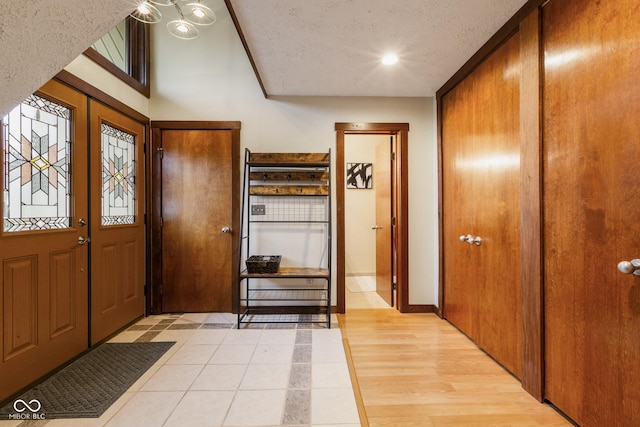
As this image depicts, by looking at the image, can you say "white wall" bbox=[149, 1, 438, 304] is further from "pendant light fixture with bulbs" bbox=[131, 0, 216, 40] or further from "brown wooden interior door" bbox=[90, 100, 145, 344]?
"brown wooden interior door" bbox=[90, 100, 145, 344]

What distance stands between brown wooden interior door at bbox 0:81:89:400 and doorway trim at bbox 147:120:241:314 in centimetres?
78

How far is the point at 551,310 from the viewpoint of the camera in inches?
61.7

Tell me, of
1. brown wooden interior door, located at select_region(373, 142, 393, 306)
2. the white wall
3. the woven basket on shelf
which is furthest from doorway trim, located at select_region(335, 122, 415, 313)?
the woven basket on shelf

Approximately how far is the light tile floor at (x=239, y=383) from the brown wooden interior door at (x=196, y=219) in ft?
1.45

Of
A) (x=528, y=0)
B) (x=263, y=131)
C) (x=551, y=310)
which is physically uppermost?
(x=528, y=0)

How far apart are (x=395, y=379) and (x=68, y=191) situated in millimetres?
2591

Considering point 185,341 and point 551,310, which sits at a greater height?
point 551,310

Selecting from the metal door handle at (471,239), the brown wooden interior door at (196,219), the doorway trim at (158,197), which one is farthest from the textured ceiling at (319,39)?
the metal door handle at (471,239)

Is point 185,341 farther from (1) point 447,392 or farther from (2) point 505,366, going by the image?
(2) point 505,366

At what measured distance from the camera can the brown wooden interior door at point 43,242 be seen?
1.67 metres

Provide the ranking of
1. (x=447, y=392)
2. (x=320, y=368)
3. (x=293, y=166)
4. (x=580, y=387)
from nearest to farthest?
(x=580, y=387) → (x=447, y=392) → (x=320, y=368) → (x=293, y=166)

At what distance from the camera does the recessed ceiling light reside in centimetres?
225

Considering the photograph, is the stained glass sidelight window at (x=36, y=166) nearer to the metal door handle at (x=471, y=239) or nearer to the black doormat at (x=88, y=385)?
the black doormat at (x=88, y=385)

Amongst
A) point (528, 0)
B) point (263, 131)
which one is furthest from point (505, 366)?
point (263, 131)
